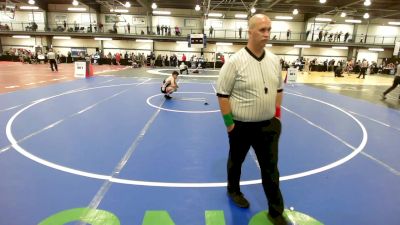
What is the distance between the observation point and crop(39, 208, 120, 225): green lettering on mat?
9.30ft

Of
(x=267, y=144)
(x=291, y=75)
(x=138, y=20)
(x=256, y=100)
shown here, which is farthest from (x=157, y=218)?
(x=138, y=20)

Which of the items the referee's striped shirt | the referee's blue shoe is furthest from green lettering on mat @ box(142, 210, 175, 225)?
the referee's striped shirt

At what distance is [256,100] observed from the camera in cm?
271

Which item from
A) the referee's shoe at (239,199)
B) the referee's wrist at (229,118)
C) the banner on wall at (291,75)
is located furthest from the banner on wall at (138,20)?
the referee's wrist at (229,118)

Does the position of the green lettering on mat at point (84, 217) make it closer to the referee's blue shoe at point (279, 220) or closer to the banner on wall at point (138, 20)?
the referee's blue shoe at point (279, 220)

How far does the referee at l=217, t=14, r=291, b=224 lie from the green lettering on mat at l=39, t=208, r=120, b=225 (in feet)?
5.41

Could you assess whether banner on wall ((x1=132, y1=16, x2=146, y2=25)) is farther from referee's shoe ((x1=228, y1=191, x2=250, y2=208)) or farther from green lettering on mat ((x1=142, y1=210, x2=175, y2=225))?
green lettering on mat ((x1=142, y1=210, x2=175, y2=225))

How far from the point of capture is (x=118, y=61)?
107ft

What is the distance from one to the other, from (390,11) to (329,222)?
128ft

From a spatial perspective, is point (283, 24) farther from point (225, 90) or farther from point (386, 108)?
point (225, 90)

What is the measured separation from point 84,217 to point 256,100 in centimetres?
230

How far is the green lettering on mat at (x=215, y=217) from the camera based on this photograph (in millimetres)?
2930

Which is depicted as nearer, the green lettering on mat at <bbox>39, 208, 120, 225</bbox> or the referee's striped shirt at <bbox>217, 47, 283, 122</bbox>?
the referee's striped shirt at <bbox>217, 47, 283, 122</bbox>

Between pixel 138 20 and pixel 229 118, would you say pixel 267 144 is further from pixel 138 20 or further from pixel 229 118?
pixel 138 20
